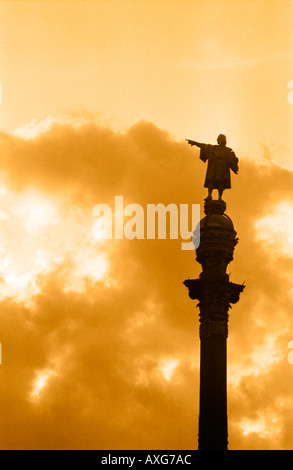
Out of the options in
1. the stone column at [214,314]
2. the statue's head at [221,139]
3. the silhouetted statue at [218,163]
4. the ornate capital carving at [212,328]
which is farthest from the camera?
the statue's head at [221,139]

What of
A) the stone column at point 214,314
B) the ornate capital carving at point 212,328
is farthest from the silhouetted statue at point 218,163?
the ornate capital carving at point 212,328

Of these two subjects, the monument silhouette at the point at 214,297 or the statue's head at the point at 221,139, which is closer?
the monument silhouette at the point at 214,297

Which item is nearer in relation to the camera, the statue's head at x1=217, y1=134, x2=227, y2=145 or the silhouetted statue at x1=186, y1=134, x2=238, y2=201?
the silhouetted statue at x1=186, y1=134, x2=238, y2=201

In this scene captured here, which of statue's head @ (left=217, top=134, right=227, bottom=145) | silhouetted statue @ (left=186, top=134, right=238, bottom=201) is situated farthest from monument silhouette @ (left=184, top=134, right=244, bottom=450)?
statue's head @ (left=217, top=134, right=227, bottom=145)

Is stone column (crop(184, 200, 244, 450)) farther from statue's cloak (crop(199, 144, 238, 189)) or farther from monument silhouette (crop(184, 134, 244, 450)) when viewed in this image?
statue's cloak (crop(199, 144, 238, 189))

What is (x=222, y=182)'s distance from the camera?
51812mm

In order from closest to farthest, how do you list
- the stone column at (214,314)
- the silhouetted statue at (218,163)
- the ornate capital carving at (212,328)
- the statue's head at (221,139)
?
the stone column at (214,314), the ornate capital carving at (212,328), the silhouetted statue at (218,163), the statue's head at (221,139)

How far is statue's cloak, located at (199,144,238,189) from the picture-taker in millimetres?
51781

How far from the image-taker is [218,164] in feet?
171

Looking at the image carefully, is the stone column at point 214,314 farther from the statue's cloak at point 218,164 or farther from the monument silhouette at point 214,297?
the statue's cloak at point 218,164

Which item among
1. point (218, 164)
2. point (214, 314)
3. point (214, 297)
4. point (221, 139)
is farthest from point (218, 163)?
point (214, 314)

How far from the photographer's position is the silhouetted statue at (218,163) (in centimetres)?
5178

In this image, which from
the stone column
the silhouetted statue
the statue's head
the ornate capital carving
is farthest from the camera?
the statue's head
